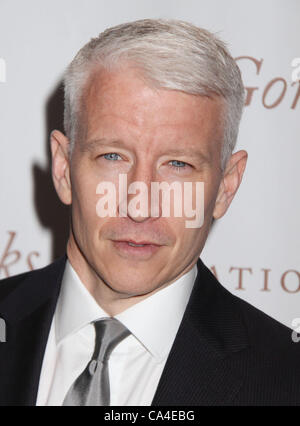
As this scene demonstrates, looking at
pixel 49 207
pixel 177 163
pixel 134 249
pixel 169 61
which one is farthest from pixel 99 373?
pixel 49 207

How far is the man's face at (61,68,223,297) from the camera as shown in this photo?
5.96 feet

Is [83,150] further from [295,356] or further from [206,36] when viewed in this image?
[295,356]

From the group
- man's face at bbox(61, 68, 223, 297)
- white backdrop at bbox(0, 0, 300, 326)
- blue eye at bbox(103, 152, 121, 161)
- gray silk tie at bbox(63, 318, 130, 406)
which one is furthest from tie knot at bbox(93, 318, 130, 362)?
white backdrop at bbox(0, 0, 300, 326)

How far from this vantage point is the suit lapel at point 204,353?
1.86 meters

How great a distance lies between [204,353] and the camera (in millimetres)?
1941

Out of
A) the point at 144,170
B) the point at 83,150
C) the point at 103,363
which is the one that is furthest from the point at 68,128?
the point at 103,363

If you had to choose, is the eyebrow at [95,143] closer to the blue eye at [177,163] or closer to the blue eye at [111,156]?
the blue eye at [111,156]

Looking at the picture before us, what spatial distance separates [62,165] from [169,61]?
1.62 ft

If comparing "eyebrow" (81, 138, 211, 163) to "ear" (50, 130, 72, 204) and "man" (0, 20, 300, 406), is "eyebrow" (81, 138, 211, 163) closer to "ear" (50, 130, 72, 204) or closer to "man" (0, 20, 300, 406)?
"man" (0, 20, 300, 406)

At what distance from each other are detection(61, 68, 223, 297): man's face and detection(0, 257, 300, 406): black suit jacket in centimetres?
20

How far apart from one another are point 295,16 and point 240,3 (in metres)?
0.23

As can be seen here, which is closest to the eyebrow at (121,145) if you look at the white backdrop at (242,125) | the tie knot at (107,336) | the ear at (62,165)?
the ear at (62,165)

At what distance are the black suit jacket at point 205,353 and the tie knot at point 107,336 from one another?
0.16 meters

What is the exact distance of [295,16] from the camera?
110 inches
